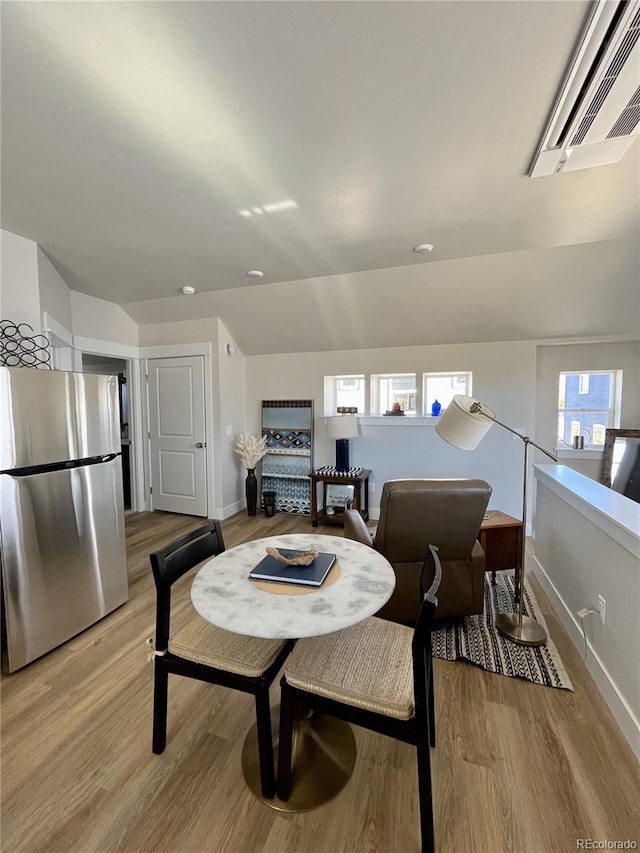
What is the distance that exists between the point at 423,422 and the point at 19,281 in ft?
12.7

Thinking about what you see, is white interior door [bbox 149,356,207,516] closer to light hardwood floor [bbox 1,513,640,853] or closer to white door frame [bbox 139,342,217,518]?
white door frame [bbox 139,342,217,518]

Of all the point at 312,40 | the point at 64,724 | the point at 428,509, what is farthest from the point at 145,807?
the point at 312,40

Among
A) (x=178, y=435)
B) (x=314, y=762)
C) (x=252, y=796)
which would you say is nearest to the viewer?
(x=252, y=796)

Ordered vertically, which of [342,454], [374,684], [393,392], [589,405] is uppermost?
[393,392]

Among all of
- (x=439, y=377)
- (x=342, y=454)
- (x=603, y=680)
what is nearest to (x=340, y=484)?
(x=342, y=454)

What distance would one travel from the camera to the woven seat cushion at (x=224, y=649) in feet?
3.97

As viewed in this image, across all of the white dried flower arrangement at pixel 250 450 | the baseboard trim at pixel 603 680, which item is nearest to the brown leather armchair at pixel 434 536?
the baseboard trim at pixel 603 680

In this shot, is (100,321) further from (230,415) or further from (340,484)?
(340,484)

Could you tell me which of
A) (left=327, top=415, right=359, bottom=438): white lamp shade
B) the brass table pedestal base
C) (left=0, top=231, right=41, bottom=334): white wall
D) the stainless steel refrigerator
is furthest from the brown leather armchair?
(left=0, top=231, right=41, bottom=334): white wall

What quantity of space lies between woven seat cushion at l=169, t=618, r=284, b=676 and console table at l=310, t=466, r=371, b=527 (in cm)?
264

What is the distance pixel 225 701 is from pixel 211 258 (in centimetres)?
302

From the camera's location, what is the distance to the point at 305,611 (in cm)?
112

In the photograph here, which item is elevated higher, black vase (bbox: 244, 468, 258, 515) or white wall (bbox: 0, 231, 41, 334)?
white wall (bbox: 0, 231, 41, 334)

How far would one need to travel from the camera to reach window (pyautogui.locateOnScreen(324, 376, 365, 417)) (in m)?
4.41
